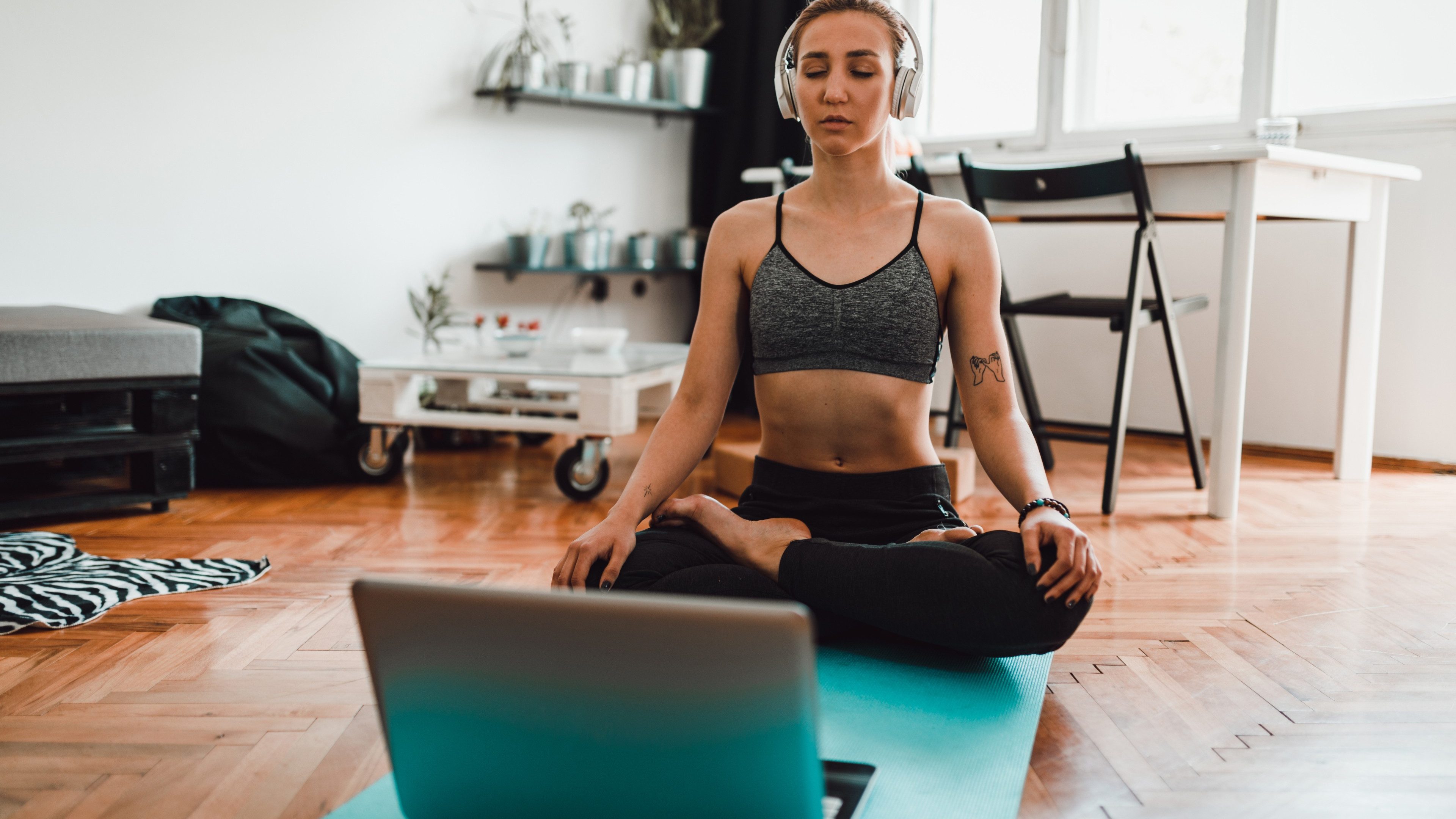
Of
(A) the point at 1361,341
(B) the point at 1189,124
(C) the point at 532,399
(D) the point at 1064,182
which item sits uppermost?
(B) the point at 1189,124

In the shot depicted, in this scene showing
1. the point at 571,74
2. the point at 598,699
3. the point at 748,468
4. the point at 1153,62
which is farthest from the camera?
the point at 571,74

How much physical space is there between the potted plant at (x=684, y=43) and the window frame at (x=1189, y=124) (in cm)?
74

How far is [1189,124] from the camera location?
3.59 metres

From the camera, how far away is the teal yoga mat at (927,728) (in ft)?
3.55

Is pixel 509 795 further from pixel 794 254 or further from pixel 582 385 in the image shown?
pixel 582 385

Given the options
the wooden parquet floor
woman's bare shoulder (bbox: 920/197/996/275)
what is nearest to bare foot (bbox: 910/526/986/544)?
the wooden parquet floor

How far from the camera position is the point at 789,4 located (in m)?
4.19

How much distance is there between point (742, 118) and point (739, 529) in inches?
125

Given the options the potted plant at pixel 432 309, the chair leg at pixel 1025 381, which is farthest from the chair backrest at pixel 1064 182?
the potted plant at pixel 432 309

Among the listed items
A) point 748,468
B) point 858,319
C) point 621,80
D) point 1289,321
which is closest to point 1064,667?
point 858,319

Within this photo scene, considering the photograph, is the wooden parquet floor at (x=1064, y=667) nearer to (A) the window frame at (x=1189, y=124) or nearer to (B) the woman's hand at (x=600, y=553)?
(B) the woman's hand at (x=600, y=553)

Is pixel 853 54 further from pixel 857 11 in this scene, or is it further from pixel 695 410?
pixel 695 410

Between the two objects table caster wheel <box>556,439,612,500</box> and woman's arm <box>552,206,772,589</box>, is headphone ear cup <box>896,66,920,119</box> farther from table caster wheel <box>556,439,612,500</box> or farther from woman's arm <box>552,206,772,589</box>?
table caster wheel <box>556,439,612,500</box>

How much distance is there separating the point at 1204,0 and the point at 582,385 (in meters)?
2.39
